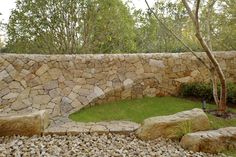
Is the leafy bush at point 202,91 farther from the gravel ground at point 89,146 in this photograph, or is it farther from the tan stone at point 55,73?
the tan stone at point 55,73

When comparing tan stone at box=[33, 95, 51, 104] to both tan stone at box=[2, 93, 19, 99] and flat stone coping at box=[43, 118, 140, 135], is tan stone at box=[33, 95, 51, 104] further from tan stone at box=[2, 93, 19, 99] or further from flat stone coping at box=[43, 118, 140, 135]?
flat stone coping at box=[43, 118, 140, 135]

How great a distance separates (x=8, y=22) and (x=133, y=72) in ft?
14.3

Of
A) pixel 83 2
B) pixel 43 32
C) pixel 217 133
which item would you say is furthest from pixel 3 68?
pixel 217 133

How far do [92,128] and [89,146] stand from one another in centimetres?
83

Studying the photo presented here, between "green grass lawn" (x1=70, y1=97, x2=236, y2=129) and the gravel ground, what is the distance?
1064mm

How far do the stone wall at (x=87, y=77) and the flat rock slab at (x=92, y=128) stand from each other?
892 mm

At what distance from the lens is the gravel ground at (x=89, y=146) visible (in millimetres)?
4387

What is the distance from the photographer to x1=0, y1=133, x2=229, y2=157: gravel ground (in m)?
4.39

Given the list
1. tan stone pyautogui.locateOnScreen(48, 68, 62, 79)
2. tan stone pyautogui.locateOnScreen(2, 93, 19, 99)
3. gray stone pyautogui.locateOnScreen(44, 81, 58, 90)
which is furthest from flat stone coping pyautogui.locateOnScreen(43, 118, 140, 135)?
tan stone pyautogui.locateOnScreen(48, 68, 62, 79)

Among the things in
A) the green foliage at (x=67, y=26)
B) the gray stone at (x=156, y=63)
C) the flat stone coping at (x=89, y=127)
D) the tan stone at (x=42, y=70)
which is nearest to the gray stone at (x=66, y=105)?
the flat stone coping at (x=89, y=127)

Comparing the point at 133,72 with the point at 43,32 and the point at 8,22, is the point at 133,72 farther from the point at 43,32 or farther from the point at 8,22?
the point at 8,22

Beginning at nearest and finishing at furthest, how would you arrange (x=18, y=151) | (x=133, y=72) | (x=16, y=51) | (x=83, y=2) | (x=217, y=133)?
(x=18, y=151) → (x=217, y=133) → (x=133, y=72) → (x=83, y=2) → (x=16, y=51)

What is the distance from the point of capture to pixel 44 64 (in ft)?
23.8

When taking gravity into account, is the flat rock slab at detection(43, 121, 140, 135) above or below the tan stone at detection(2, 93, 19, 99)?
below
